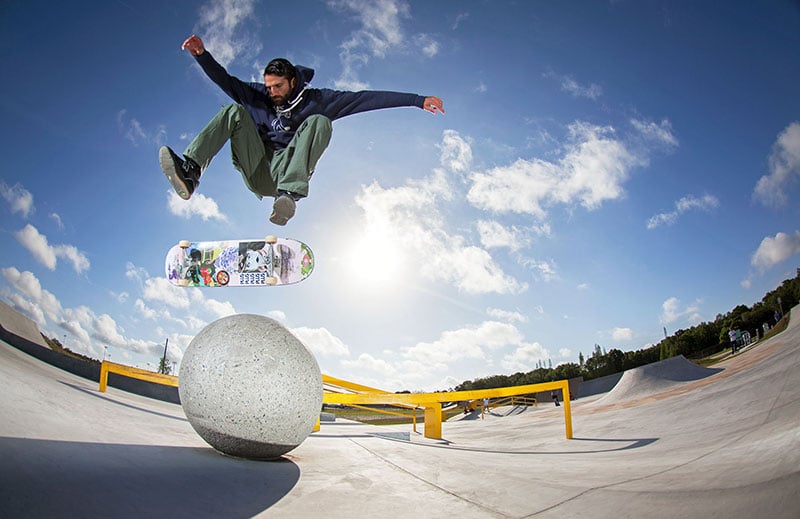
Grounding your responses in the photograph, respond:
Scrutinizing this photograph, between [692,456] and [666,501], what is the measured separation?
185 centimetres

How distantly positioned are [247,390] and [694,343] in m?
43.9

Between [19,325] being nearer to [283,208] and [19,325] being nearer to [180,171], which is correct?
[180,171]

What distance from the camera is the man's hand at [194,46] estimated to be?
4.00 m

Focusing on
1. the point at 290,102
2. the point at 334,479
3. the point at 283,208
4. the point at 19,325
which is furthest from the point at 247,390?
the point at 19,325

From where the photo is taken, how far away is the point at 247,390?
2795 mm

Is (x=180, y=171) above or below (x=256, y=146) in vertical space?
below

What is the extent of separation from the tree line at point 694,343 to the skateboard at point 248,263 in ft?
51.6

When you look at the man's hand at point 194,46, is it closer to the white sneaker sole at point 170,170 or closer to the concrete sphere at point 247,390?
the white sneaker sole at point 170,170

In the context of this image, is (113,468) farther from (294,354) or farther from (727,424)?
(727,424)

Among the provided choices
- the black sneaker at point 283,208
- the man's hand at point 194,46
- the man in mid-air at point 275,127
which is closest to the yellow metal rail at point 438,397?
the black sneaker at point 283,208

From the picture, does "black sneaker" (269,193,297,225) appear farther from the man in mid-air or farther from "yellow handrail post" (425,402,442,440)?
"yellow handrail post" (425,402,442,440)

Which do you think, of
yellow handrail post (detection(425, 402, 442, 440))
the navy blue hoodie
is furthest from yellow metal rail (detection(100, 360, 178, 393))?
the navy blue hoodie

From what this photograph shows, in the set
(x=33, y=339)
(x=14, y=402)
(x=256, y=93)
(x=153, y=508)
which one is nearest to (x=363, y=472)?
(x=153, y=508)

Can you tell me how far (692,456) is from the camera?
323cm
